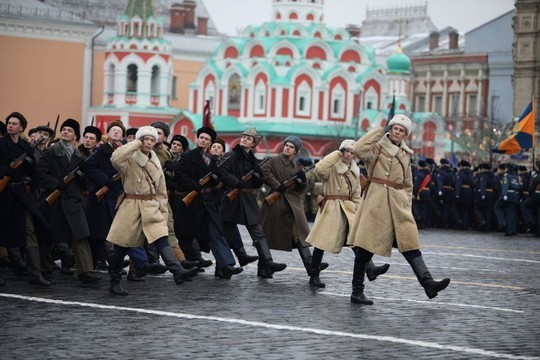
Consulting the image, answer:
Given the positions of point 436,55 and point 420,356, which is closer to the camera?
point 420,356

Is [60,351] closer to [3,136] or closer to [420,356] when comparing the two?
[420,356]

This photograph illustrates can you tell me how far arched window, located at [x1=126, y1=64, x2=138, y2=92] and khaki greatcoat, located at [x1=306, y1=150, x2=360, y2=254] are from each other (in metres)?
65.9

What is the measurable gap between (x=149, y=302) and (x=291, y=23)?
6610 centimetres

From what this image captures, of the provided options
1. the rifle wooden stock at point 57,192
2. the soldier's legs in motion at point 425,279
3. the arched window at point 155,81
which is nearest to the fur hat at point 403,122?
the soldier's legs in motion at point 425,279

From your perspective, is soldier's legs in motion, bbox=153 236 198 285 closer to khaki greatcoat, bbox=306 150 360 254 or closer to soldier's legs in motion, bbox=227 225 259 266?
khaki greatcoat, bbox=306 150 360 254

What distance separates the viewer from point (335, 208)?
1506cm

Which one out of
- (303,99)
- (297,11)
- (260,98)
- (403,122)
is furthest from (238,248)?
(297,11)

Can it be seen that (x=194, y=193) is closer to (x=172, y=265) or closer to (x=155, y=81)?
(x=172, y=265)

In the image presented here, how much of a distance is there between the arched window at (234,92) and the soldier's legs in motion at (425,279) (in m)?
65.7

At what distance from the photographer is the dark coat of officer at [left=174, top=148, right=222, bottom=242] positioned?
15.6 m

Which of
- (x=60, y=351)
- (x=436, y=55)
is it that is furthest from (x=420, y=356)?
(x=436, y=55)

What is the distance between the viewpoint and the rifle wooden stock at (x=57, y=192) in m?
14.6

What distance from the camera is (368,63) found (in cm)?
8019

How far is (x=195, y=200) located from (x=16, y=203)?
2.14 m
